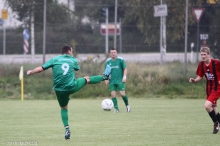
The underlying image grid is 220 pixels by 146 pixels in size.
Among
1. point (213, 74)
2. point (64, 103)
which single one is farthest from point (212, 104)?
point (64, 103)

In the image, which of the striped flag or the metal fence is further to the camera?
the striped flag

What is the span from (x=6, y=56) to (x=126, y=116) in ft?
36.3

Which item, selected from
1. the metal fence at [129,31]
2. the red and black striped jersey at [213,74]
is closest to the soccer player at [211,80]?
the red and black striped jersey at [213,74]

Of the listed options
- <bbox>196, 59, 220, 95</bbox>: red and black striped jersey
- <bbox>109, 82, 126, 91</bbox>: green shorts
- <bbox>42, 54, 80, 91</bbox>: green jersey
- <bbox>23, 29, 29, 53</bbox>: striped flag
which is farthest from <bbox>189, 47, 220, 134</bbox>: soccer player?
<bbox>23, 29, 29, 53</bbox>: striped flag

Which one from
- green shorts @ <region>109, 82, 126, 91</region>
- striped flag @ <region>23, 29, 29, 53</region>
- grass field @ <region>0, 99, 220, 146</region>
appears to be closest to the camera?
grass field @ <region>0, 99, 220, 146</region>

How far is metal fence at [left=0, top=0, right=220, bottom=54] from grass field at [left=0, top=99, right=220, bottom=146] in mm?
6484

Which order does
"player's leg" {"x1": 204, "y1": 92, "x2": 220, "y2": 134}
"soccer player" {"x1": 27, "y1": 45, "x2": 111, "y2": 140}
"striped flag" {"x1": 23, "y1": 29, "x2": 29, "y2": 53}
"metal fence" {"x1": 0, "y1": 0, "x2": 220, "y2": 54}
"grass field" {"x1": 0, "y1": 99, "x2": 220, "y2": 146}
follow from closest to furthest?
1. "grass field" {"x1": 0, "y1": 99, "x2": 220, "y2": 146}
2. "soccer player" {"x1": 27, "y1": 45, "x2": 111, "y2": 140}
3. "player's leg" {"x1": 204, "y1": 92, "x2": 220, "y2": 134}
4. "metal fence" {"x1": 0, "y1": 0, "x2": 220, "y2": 54}
5. "striped flag" {"x1": 23, "y1": 29, "x2": 29, "y2": 53}

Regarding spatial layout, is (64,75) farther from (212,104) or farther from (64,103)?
(212,104)

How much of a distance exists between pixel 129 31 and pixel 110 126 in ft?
42.7

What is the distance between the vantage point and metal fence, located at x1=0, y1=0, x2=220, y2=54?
24.0 metres

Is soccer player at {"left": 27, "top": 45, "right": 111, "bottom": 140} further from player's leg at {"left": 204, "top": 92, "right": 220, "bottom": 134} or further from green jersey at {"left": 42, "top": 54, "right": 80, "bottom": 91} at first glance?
player's leg at {"left": 204, "top": 92, "right": 220, "bottom": 134}

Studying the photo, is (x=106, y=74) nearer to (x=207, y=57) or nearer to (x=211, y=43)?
(x=207, y=57)

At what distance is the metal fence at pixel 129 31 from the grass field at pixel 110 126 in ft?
21.3

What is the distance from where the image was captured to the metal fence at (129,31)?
24.0 metres
